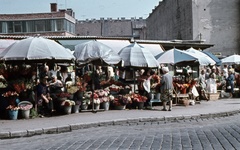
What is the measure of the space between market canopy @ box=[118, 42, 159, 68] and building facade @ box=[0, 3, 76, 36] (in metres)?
39.0

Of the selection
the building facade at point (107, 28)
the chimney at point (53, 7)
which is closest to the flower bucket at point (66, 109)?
the chimney at point (53, 7)

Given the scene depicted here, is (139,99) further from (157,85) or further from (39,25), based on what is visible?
(39,25)

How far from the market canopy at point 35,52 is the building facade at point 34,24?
1626 inches

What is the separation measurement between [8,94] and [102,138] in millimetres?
5565

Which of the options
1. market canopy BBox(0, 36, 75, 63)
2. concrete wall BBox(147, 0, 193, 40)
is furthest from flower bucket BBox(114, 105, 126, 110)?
concrete wall BBox(147, 0, 193, 40)

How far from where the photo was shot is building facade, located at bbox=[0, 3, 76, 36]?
55.2 m

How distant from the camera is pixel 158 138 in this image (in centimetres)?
952

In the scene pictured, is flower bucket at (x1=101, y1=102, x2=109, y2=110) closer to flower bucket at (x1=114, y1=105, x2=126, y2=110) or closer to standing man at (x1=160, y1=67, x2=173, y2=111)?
flower bucket at (x1=114, y1=105, x2=126, y2=110)

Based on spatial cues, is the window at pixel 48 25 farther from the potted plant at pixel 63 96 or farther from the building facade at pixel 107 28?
the potted plant at pixel 63 96

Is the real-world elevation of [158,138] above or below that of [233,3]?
below

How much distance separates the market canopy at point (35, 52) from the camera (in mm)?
13570

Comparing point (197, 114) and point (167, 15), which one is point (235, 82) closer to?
point (197, 114)

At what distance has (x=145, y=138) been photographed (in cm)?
958

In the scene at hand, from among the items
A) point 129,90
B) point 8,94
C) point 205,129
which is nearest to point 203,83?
point 129,90
